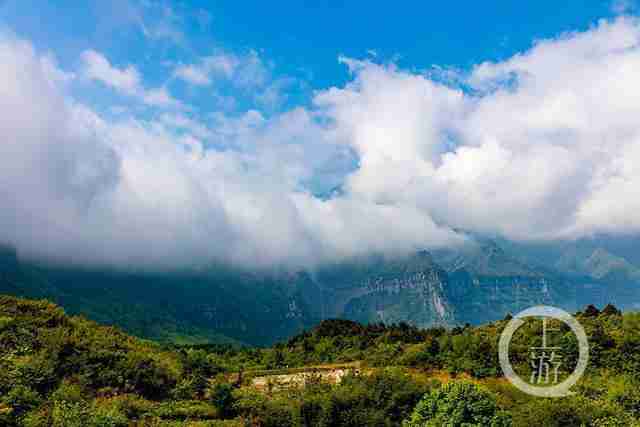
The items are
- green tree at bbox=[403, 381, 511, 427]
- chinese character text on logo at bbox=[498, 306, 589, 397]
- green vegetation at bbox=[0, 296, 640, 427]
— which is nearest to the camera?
chinese character text on logo at bbox=[498, 306, 589, 397]

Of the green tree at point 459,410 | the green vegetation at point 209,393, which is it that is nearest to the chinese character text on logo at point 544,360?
the green vegetation at point 209,393

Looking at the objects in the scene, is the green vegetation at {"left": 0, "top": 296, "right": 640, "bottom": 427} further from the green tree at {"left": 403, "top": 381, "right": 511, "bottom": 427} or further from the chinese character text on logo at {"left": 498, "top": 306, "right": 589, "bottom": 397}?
the chinese character text on logo at {"left": 498, "top": 306, "right": 589, "bottom": 397}

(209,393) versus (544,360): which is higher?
(544,360)

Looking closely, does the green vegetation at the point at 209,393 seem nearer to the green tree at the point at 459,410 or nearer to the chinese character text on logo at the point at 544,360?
the green tree at the point at 459,410

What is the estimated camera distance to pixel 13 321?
40.0 metres

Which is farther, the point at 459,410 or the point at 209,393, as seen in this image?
the point at 209,393

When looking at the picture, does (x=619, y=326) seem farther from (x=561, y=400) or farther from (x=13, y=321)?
(x=13, y=321)

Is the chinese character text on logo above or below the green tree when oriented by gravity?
above

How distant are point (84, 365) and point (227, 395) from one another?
1110cm

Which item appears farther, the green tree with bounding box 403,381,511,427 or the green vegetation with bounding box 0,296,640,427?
the green vegetation with bounding box 0,296,640,427

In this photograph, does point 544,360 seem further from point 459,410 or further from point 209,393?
point 209,393

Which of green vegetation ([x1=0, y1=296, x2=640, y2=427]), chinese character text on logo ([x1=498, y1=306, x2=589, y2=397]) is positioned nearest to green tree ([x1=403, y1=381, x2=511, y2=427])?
green vegetation ([x1=0, y1=296, x2=640, y2=427])

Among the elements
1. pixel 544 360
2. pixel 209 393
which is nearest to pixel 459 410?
pixel 209 393

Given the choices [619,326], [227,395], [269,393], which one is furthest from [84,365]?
[619,326]
